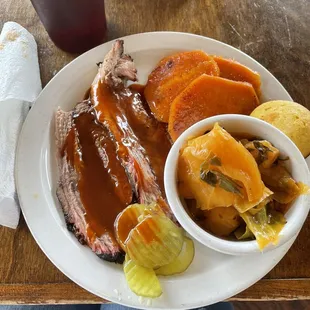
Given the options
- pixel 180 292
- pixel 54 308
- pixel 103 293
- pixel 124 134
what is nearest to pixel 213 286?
pixel 180 292

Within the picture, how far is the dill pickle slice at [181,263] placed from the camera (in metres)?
0.87

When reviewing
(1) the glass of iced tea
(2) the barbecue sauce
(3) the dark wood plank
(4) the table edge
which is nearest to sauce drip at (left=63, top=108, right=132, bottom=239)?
(2) the barbecue sauce

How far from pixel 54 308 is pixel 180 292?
48 centimetres

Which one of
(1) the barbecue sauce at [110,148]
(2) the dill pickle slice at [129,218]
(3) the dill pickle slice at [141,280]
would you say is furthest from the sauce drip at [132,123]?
(3) the dill pickle slice at [141,280]

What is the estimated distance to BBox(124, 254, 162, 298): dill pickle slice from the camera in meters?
0.83

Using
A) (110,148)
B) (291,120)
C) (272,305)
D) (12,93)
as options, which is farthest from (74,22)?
(272,305)

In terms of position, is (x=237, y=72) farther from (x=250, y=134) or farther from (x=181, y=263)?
(x=181, y=263)

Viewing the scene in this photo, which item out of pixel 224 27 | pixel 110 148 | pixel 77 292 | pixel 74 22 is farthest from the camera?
pixel 224 27

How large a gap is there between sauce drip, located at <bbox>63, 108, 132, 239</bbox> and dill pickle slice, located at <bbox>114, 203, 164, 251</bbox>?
0.03m

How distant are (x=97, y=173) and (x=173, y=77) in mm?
303

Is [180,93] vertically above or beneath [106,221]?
above

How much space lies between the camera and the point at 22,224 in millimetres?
975

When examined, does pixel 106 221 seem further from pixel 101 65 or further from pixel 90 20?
pixel 90 20

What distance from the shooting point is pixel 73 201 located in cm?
93
